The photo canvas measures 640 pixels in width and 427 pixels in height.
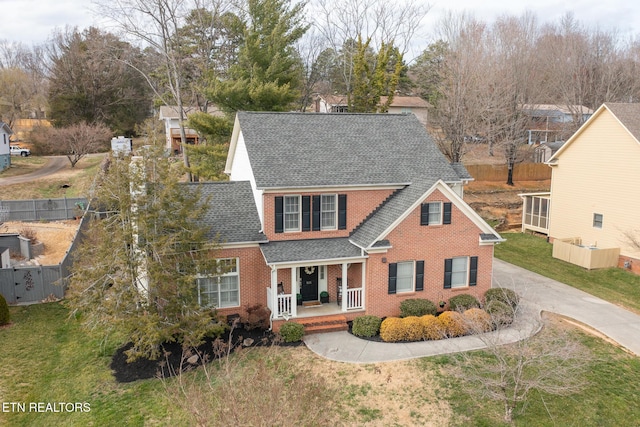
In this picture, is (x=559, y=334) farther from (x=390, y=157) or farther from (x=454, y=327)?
(x=390, y=157)

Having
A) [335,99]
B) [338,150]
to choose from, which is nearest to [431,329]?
[338,150]

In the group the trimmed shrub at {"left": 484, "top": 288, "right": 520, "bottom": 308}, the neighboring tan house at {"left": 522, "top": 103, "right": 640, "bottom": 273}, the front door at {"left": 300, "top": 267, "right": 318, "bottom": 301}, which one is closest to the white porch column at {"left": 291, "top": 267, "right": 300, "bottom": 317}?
the front door at {"left": 300, "top": 267, "right": 318, "bottom": 301}

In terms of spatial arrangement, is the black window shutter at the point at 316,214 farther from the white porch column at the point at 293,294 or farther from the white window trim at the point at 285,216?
the white porch column at the point at 293,294

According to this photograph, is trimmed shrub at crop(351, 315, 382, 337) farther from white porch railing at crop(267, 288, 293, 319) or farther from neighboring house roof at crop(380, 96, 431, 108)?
neighboring house roof at crop(380, 96, 431, 108)

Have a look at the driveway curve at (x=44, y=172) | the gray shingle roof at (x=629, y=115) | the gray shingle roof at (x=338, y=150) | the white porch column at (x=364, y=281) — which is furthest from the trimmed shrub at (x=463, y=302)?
the driveway curve at (x=44, y=172)

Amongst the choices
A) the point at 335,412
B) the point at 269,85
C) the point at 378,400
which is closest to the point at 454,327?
the point at 378,400

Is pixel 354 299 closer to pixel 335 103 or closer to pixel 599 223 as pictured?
pixel 599 223
